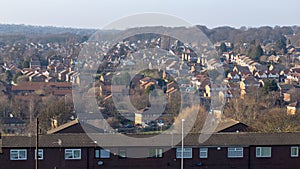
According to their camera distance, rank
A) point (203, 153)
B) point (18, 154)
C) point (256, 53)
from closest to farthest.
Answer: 1. point (18, 154)
2. point (203, 153)
3. point (256, 53)

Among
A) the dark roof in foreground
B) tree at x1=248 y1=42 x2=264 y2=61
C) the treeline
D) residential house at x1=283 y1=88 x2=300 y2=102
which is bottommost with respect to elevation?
residential house at x1=283 y1=88 x2=300 y2=102

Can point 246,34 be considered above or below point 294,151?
above

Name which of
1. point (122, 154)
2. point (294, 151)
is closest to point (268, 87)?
point (294, 151)

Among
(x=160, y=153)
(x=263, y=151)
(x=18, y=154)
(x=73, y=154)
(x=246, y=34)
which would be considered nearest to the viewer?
(x=18, y=154)

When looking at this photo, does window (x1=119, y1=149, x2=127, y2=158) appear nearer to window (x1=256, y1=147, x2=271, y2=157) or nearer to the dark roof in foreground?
the dark roof in foreground

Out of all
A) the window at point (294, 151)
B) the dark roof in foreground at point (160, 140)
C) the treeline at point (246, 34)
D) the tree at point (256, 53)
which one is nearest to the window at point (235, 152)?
the dark roof in foreground at point (160, 140)

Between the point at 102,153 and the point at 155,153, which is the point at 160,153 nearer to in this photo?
the point at 155,153

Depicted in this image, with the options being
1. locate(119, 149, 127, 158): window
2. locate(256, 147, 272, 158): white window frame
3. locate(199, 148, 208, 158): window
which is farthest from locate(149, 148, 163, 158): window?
locate(256, 147, 272, 158): white window frame
